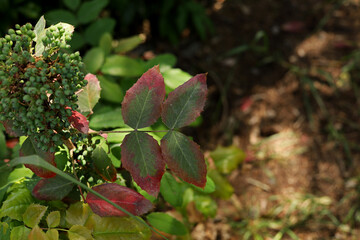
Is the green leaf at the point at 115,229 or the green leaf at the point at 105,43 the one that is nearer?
the green leaf at the point at 115,229

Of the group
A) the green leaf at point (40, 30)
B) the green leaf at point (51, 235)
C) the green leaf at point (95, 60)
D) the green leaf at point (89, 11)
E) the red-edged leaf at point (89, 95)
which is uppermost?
the green leaf at point (40, 30)

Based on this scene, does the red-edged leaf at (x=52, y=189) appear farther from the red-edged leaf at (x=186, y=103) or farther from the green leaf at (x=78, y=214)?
the red-edged leaf at (x=186, y=103)

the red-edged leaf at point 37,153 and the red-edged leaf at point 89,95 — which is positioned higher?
the red-edged leaf at point 89,95

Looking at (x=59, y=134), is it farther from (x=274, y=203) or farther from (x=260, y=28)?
(x=260, y=28)

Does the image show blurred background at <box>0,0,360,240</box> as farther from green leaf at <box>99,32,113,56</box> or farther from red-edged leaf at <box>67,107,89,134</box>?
red-edged leaf at <box>67,107,89,134</box>

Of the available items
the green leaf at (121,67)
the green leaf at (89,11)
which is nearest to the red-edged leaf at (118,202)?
the green leaf at (121,67)
